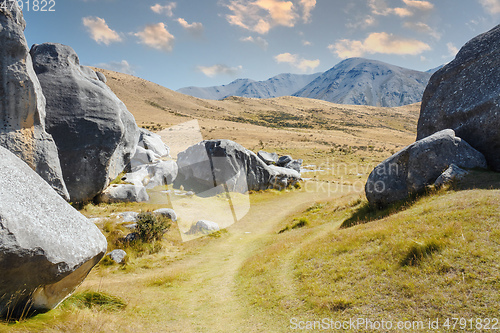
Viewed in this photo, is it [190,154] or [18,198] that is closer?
[18,198]

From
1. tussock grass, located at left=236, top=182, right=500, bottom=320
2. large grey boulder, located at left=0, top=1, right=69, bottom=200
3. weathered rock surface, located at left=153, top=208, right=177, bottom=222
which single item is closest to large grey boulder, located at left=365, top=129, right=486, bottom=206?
tussock grass, located at left=236, top=182, right=500, bottom=320

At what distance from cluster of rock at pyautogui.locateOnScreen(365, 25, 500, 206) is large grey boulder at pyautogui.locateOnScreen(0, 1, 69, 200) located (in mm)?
17271

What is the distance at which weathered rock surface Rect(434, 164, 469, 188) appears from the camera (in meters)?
11.2

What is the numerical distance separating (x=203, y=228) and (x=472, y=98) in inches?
710

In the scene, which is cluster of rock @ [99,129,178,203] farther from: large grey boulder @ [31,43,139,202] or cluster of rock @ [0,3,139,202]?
large grey boulder @ [31,43,139,202]

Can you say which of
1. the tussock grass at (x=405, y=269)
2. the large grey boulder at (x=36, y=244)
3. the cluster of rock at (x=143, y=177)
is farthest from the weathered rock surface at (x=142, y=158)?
the large grey boulder at (x=36, y=244)

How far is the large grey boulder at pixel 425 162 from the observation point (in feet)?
39.6

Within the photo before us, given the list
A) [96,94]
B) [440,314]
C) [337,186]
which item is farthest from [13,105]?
[337,186]

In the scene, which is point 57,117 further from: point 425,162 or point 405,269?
point 425,162

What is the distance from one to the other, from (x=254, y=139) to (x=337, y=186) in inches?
2092

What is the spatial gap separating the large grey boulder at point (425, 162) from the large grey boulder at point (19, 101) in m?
17.7

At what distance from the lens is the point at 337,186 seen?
34688 millimetres

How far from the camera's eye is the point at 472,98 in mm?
13891

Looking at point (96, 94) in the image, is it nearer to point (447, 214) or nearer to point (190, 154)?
point (190, 154)
